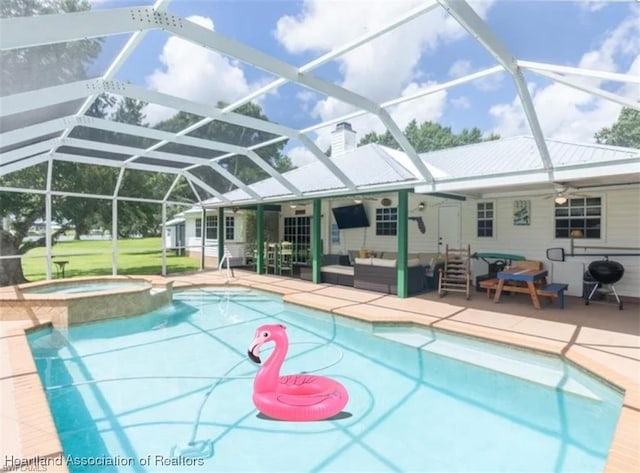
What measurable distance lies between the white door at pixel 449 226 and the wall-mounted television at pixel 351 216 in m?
2.72

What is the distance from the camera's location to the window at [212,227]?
1733 centimetres

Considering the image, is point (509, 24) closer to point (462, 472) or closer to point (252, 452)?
point (462, 472)

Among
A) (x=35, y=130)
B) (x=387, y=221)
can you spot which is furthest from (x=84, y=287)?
(x=387, y=221)

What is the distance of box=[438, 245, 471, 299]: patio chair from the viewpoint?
8.76m

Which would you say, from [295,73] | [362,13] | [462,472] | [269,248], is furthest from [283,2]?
[269,248]

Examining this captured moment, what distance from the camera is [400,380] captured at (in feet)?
16.5

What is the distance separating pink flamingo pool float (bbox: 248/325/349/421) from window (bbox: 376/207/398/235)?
8711 mm

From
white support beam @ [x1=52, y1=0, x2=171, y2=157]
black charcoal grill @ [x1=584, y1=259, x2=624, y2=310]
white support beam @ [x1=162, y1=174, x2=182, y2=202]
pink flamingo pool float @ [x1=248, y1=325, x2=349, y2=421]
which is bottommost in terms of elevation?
→ pink flamingo pool float @ [x1=248, y1=325, x2=349, y2=421]

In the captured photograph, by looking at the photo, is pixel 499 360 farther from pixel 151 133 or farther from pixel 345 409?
pixel 151 133

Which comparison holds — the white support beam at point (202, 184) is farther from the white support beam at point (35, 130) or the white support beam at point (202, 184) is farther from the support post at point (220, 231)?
the white support beam at point (35, 130)

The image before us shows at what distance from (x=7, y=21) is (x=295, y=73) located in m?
3.10

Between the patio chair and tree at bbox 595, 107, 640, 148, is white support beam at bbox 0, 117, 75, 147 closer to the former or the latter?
the patio chair

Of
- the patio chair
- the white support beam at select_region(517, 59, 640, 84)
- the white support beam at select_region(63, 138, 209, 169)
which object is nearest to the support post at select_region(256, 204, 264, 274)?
the white support beam at select_region(63, 138, 209, 169)

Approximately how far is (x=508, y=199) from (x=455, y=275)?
9.07 feet
